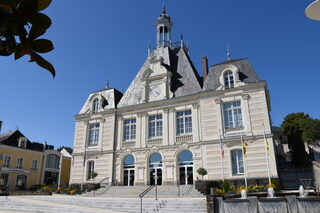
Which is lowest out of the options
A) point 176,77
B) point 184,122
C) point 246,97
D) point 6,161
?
point 6,161

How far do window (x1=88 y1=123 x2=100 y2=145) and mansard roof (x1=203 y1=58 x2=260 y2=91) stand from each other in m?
12.3

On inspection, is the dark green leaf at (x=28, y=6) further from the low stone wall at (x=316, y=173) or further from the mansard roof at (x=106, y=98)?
the mansard roof at (x=106, y=98)

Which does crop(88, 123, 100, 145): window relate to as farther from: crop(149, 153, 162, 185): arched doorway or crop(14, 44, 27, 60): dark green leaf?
crop(14, 44, 27, 60): dark green leaf

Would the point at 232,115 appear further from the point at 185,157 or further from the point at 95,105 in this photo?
the point at 95,105

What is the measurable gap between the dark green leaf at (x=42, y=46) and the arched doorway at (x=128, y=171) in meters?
24.1

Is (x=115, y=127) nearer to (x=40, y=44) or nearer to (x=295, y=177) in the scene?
(x=295, y=177)

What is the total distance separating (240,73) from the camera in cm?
2244

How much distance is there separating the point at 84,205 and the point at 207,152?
10.4 metres

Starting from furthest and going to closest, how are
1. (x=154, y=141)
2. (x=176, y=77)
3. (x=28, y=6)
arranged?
(x=176, y=77) < (x=154, y=141) < (x=28, y=6)

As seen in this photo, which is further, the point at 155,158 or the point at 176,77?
the point at 176,77

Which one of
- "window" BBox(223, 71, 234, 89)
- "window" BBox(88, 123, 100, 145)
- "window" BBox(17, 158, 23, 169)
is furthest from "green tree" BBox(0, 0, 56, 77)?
"window" BBox(17, 158, 23, 169)

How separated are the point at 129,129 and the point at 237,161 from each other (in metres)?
11.1

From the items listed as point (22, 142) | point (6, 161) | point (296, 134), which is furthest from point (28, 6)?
point (22, 142)

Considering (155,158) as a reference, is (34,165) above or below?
above
